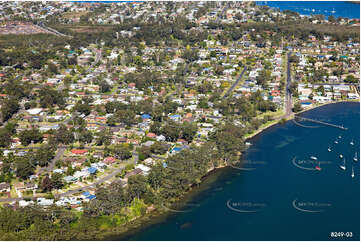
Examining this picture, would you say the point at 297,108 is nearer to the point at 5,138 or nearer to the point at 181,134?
the point at 181,134

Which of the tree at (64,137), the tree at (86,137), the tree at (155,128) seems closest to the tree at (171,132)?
the tree at (155,128)

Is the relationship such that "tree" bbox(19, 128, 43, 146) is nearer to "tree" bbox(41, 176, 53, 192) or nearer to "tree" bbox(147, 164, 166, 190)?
"tree" bbox(41, 176, 53, 192)

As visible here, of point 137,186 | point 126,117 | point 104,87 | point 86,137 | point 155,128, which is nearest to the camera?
point 137,186

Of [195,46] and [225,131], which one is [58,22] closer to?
[195,46]

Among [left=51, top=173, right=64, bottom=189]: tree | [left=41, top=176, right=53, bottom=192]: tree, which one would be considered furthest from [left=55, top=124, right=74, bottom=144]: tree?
[left=41, top=176, right=53, bottom=192]: tree

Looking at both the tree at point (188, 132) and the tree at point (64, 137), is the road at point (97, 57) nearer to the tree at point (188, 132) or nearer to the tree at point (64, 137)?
the tree at point (64, 137)

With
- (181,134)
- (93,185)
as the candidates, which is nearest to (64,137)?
(93,185)
